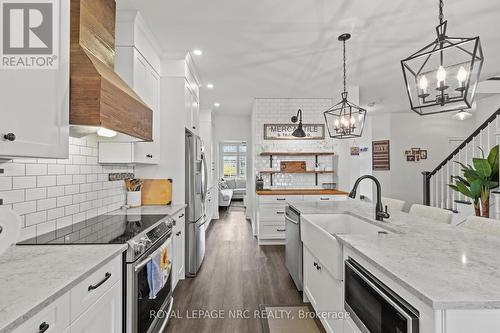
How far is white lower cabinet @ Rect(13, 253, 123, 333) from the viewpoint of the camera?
2.97 feet

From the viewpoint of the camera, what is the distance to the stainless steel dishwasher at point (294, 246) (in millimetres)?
2691

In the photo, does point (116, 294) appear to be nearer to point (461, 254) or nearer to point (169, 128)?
point (461, 254)

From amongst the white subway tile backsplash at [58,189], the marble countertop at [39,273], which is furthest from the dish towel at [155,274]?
the white subway tile backsplash at [58,189]

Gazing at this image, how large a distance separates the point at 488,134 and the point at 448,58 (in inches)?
Answer: 59.5

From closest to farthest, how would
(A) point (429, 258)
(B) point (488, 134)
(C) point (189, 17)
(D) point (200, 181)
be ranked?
(A) point (429, 258), (C) point (189, 17), (D) point (200, 181), (B) point (488, 134)

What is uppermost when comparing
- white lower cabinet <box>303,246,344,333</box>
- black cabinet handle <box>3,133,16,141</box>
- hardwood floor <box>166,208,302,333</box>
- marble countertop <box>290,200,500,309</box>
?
black cabinet handle <box>3,133,16,141</box>

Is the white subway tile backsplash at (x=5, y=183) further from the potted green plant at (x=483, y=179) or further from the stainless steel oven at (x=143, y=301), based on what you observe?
the potted green plant at (x=483, y=179)

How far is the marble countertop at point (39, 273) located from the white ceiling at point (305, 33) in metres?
2.09

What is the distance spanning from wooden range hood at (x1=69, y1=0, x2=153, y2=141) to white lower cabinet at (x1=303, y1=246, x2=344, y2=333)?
1.76m

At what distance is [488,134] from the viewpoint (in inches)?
158

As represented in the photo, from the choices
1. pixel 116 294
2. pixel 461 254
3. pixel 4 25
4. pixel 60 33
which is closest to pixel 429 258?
pixel 461 254

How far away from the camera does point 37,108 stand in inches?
45.9

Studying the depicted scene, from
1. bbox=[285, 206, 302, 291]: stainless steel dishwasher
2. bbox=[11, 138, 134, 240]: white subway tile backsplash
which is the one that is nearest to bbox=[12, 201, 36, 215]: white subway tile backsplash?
bbox=[11, 138, 134, 240]: white subway tile backsplash

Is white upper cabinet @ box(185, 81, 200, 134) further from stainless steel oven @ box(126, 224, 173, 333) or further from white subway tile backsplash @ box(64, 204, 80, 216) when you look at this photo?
stainless steel oven @ box(126, 224, 173, 333)
